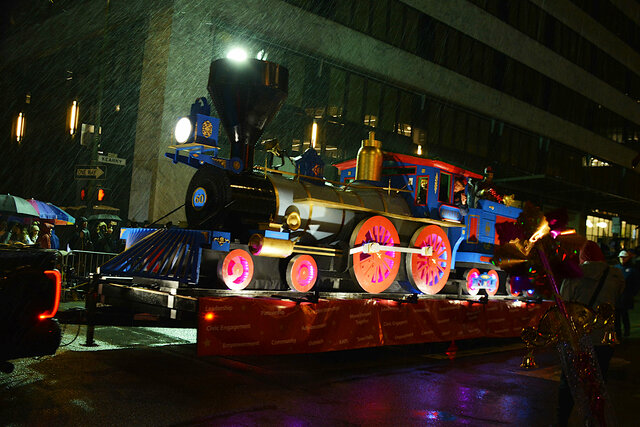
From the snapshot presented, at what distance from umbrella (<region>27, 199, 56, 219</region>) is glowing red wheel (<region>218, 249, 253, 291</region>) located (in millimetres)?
9144

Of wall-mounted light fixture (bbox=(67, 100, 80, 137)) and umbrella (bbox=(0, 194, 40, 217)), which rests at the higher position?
wall-mounted light fixture (bbox=(67, 100, 80, 137))

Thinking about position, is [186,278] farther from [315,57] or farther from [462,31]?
[462,31]

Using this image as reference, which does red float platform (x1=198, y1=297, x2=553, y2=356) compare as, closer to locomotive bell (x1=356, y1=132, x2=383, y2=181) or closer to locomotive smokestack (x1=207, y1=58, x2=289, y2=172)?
locomotive smokestack (x1=207, y1=58, x2=289, y2=172)

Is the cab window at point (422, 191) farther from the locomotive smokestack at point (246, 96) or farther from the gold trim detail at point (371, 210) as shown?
the locomotive smokestack at point (246, 96)

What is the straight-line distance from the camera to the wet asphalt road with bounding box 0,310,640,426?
17.4ft

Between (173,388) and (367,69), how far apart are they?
16269 millimetres

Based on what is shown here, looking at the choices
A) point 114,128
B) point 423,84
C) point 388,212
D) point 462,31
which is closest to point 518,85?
point 462,31

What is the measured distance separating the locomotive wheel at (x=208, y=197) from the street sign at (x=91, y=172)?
548 centimetres

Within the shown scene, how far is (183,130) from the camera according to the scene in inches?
319

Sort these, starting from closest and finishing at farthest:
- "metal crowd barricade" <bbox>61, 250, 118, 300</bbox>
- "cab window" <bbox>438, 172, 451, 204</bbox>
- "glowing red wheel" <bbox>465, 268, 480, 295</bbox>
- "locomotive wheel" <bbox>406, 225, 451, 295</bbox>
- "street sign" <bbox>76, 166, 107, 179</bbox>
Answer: "locomotive wheel" <bbox>406, 225, 451, 295</bbox>
"cab window" <bbox>438, 172, 451, 204</bbox>
"glowing red wheel" <bbox>465, 268, 480, 295</bbox>
"street sign" <bbox>76, 166, 107, 179</bbox>
"metal crowd barricade" <bbox>61, 250, 118, 300</bbox>

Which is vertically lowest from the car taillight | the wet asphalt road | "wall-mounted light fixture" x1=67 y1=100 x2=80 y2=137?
the wet asphalt road

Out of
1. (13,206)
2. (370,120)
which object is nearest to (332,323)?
(13,206)

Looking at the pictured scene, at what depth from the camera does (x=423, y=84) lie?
22.8 m

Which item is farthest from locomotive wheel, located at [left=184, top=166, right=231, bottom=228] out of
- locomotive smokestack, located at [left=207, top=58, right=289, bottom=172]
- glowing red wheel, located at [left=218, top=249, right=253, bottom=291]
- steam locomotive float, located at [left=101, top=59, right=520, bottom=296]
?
glowing red wheel, located at [left=218, top=249, right=253, bottom=291]
